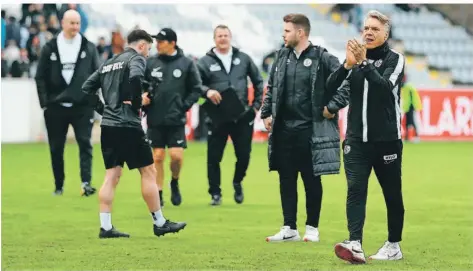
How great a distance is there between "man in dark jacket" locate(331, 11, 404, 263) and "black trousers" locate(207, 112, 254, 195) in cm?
477

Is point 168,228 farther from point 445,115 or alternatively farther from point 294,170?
point 445,115

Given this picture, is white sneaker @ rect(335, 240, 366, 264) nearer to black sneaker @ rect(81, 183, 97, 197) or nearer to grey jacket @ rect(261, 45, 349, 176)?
grey jacket @ rect(261, 45, 349, 176)

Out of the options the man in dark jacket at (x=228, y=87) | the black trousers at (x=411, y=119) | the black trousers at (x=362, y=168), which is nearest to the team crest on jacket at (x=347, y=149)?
the black trousers at (x=362, y=168)

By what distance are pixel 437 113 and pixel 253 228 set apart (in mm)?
18908

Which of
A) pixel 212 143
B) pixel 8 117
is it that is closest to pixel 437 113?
pixel 8 117

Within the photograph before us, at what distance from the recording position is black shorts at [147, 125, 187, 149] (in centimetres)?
1345

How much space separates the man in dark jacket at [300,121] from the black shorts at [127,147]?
1078 millimetres

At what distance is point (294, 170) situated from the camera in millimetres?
10461

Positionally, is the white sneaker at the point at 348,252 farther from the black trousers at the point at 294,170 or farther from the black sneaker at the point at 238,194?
the black sneaker at the point at 238,194

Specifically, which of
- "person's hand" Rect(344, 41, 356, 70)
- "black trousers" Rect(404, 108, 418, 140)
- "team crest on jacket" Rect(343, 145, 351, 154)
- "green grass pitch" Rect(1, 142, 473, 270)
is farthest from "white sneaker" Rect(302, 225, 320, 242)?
"black trousers" Rect(404, 108, 418, 140)

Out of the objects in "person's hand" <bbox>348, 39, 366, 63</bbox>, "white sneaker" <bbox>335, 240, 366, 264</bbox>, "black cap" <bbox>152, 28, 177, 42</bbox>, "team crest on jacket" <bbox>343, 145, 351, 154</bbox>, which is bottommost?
"white sneaker" <bbox>335, 240, 366, 264</bbox>

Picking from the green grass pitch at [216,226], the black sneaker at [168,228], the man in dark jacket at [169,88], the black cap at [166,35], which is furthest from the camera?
the man in dark jacket at [169,88]

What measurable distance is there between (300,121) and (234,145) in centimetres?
359

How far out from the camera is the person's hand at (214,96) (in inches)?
527
